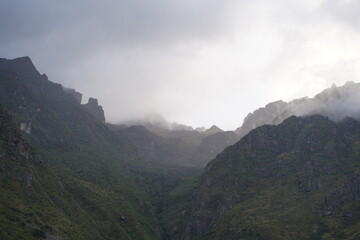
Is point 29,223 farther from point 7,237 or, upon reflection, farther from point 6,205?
point 7,237

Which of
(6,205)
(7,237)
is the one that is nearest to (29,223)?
(6,205)

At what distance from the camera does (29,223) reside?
619 feet

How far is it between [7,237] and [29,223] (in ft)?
93.9

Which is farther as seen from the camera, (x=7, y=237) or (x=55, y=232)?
(x=55, y=232)

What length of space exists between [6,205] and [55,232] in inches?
1044

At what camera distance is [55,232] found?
651ft

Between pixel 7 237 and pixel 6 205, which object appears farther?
pixel 6 205

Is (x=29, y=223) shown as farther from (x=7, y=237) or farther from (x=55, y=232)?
(x=7, y=237)

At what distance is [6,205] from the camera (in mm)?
189125

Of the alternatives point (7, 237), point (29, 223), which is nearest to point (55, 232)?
point (29, 223)

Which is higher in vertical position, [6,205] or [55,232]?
[6,205]

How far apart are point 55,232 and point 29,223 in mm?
14984

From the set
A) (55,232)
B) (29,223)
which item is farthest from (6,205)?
(55,232)

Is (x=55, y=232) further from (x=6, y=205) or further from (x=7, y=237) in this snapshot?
(x=7, y=237)
